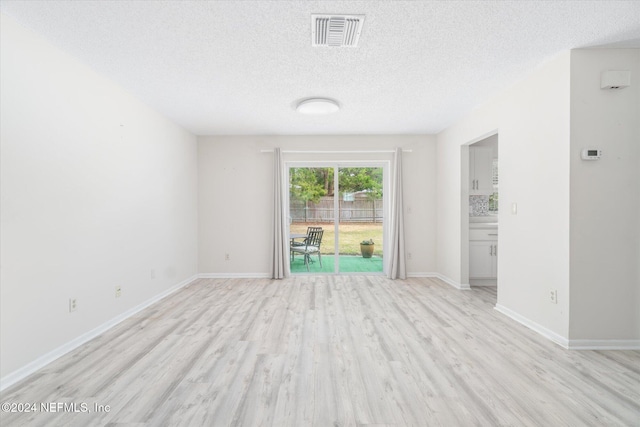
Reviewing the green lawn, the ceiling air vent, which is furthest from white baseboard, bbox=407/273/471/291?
the ceiling air vent

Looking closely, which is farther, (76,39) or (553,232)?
(553,232)

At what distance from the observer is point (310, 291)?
423cm

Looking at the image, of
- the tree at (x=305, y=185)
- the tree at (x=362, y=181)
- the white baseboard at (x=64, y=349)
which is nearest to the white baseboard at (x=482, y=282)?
the tree at (x=362, y=181)

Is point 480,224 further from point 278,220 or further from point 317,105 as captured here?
point 278,220

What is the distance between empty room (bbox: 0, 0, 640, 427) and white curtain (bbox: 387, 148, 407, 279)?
877 mm

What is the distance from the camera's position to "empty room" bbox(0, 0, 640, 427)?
1.87 meters

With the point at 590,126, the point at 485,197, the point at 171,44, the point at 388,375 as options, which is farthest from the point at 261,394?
the point at 485,197

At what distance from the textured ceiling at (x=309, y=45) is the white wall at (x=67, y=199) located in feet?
0.90

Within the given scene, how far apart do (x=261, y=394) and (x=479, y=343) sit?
1.91 meters

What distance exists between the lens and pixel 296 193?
528 cm

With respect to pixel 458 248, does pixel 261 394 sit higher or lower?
lower

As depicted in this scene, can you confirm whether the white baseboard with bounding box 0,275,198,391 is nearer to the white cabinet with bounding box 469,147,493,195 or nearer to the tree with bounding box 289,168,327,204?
the tree with bounding box 289,168,327,204

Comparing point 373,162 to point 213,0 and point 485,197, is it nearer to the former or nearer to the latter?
point 485,197

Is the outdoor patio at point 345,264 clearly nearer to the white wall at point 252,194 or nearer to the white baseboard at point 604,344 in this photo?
the white wall at point 252,194
